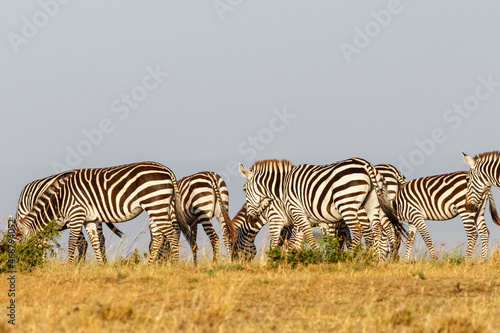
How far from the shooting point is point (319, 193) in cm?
1236

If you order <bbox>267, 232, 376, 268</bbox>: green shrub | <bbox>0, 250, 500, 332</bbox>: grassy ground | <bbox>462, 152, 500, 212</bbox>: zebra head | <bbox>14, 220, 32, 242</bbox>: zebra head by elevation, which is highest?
<bbox>462, 152, 500, 212</bbox>: zebra head

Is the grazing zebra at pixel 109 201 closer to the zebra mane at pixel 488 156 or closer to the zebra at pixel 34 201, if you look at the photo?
the zebra at pixel 34 201

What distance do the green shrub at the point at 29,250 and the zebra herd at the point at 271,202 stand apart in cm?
27

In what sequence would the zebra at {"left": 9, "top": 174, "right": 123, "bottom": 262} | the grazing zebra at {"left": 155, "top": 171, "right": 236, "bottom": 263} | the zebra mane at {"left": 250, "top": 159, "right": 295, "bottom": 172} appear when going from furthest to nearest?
the zebra at {"left": 9, "top": 174, "right": 123, "bottom": 262} < the zebra mane at {"left": 250, "top": 159, "right": 295, "bottom": 172} < the grazing zebra at {"left": 155, "top": 171, "right": 236, "bottom": 263}

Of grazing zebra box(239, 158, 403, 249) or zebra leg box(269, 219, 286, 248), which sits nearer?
grazing zebra box(239, 158, 403, 249)

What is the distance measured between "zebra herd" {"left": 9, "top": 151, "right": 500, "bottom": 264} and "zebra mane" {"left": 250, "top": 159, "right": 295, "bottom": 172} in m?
0.02

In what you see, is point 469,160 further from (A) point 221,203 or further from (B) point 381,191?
(A) point 221,203

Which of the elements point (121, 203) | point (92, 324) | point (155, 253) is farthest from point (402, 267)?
point (92, 324)

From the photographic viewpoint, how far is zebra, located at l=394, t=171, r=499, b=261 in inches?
597

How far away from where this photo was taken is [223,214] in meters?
14.4

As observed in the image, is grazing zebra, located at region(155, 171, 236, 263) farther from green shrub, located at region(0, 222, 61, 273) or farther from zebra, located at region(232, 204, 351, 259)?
green shrub, located at region(0, 222, 61, 273)

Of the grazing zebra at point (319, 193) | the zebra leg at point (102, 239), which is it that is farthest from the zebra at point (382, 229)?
the zebra leg at point (102, 239)

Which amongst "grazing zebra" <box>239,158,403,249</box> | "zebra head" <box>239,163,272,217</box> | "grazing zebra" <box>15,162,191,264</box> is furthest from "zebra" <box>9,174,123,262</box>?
"grazing zebra" <box>239,158,403,249</box>

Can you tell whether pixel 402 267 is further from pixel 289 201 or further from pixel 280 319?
pixel 280 319
